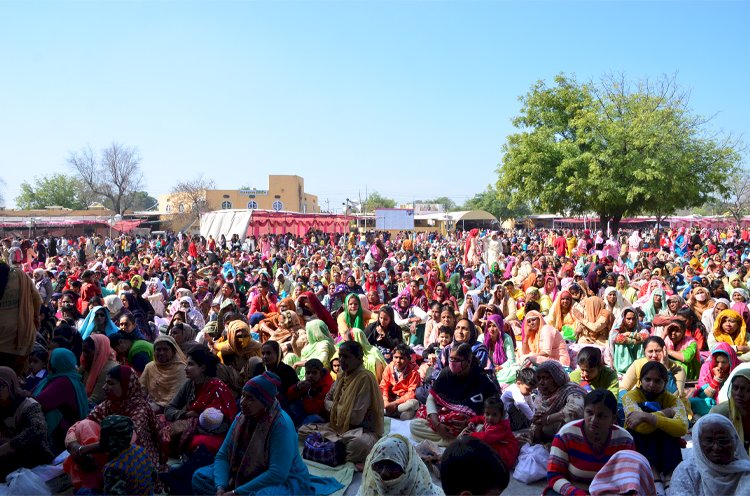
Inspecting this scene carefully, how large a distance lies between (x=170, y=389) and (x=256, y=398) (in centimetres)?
178

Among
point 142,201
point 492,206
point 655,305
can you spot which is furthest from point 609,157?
point 142,201

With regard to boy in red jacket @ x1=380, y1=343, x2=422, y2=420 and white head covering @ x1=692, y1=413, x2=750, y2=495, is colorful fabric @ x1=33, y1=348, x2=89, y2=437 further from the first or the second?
white head covering @ x1=692, y1=413, x2=750, y2=495

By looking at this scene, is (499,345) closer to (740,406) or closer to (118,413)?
(740,406)

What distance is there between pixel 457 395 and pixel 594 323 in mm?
3261

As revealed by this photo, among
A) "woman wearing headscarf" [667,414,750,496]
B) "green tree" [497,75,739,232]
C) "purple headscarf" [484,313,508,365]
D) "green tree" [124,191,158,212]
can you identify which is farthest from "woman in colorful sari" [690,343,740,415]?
"green tree" [124,191,158,212]

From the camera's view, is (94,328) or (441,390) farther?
(94,328)

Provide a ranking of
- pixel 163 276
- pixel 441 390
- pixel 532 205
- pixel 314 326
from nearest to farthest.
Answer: pixel 441 390 → pixel 314 326 → pixel 163 276 → pixel 532 205

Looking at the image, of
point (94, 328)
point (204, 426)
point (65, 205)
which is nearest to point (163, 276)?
point (94, 328)

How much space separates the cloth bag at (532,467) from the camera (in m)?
4.11

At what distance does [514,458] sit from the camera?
4207 millimetres

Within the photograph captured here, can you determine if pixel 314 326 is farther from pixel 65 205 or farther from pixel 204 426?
pixel 65 205

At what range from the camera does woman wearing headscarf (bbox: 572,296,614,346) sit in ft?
23.5

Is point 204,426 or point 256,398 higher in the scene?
point 256,398

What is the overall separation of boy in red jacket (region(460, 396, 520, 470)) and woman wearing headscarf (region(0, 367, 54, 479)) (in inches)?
104
